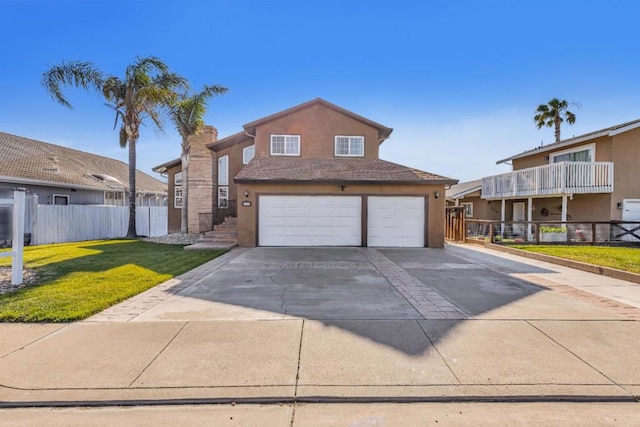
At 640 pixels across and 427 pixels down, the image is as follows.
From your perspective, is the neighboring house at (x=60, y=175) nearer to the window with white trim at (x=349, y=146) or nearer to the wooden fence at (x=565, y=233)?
the window with white trim at (x=349, y=146)

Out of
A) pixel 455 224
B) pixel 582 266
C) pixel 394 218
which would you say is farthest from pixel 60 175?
pixel 582 266

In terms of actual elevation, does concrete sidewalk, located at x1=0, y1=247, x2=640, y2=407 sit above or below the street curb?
below

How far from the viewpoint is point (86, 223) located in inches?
678

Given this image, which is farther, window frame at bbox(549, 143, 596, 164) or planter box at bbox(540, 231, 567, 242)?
window frame at bbox(549, 143, 596, 164)

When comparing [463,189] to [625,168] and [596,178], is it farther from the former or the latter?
[625,168]

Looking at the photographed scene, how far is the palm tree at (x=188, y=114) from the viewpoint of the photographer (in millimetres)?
16828

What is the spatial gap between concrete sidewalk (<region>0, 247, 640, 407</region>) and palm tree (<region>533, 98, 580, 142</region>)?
29160 millimetres

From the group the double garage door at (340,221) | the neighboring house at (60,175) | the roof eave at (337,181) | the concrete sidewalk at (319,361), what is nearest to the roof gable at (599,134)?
the roof eave at (337,181)

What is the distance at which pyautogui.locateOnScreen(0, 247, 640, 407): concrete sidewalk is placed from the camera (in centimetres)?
318

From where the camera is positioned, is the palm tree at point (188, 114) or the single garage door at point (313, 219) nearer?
the single garage door at point (313, 219)

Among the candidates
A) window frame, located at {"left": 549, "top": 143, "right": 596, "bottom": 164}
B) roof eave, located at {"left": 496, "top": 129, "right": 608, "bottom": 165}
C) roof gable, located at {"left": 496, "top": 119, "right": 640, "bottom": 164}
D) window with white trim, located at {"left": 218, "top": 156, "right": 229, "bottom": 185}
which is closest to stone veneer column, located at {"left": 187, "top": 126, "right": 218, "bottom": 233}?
window with white trim, located at {"left": 218, "top": 156, "right": 229, "bottom": 185}

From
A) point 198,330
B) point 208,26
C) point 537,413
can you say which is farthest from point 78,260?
point 537,413

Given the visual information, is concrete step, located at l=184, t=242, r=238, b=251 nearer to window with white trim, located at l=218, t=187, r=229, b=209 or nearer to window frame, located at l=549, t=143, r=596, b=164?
window with white trim, located at l=218, t=187, r=229, b=209

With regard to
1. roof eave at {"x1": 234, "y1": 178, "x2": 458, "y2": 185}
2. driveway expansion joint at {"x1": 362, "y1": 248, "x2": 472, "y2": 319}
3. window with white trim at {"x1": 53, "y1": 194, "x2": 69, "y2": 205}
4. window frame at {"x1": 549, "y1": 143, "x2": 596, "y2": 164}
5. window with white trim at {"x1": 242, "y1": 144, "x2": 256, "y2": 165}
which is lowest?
driveway expansion joint at {"x1": 362, "y1": 248, "x2": 472, "y2": 319}
